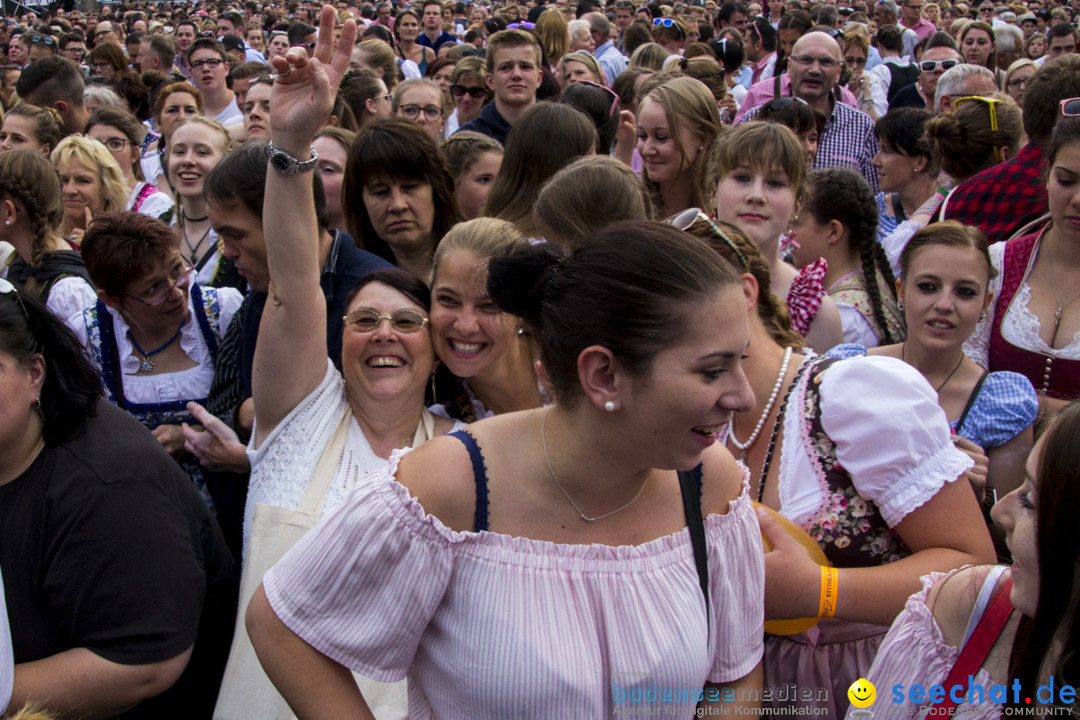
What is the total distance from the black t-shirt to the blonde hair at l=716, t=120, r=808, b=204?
2421 mm

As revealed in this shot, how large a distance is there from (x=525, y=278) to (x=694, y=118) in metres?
2.99

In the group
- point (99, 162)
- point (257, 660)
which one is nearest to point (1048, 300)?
point (257, 660)

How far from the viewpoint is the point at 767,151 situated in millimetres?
3492

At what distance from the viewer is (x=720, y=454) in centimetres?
186

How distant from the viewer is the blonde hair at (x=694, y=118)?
4.43m

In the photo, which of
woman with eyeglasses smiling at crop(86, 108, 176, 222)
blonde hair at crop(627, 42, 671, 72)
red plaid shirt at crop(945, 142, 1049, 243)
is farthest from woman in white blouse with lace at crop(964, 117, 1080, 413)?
blonde hair at crop(627, 42, 671, 72)

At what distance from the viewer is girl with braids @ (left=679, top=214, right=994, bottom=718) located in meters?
2.01

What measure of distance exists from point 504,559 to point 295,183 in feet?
3.78

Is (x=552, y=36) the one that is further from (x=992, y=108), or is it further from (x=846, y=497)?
(x=846, y=497)

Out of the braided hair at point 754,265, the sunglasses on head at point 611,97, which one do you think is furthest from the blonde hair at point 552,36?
the braided hair at point 754,265

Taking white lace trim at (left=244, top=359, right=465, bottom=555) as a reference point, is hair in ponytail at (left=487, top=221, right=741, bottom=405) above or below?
above

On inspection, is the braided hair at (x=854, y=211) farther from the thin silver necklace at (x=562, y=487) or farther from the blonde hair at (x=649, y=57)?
the blonde hair at (x=649, y=57)

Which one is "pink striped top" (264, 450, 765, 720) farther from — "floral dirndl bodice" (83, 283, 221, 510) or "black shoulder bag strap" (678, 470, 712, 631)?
"floral dirndl bodice" (83, 283, 221, 510)

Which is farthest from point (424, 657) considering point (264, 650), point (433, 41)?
point (433, 41)
